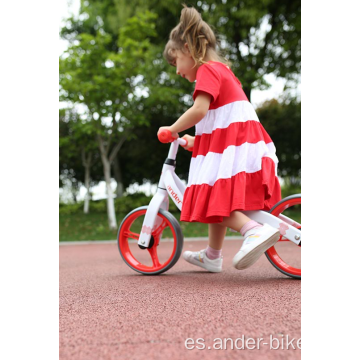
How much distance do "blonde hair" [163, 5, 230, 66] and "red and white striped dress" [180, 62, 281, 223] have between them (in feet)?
0.49

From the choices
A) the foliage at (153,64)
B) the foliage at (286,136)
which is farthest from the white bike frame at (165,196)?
the foliage at (286,136)

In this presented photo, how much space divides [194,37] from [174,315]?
1793mm

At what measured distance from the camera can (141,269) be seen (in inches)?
122

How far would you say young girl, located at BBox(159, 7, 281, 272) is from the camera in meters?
2.43

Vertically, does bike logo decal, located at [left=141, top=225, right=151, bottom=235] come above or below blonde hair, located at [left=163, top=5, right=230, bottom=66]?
below

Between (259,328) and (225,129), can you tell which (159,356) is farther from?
(225,129)

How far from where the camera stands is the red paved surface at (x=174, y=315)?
1368 mm

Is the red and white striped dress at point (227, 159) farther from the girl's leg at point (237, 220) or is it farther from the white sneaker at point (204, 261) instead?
the white sneaker at point (204, 261)

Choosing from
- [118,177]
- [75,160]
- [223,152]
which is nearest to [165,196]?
[223,152]

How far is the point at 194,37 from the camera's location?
2.72 metres

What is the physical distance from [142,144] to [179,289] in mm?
15292

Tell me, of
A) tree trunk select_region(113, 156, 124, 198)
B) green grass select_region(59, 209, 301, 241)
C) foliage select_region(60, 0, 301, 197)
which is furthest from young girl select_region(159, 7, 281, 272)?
tree trunk select_region(113, 156, 124, 198)

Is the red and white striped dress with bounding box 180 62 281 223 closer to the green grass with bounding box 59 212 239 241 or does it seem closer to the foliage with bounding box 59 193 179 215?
the green grass with bounding box 59 212 239 241
